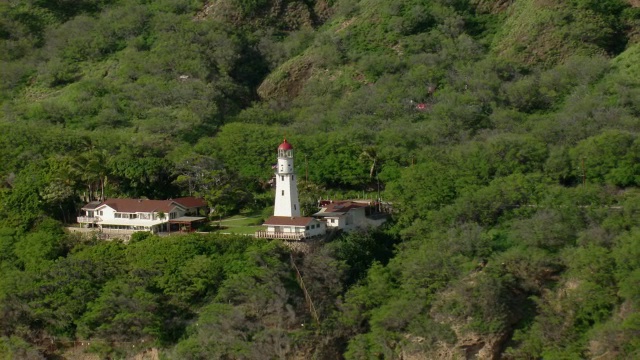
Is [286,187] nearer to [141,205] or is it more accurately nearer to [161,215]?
[161,215]

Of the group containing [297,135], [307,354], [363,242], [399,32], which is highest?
[399,32]

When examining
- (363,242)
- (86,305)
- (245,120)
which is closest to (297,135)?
(245,120)

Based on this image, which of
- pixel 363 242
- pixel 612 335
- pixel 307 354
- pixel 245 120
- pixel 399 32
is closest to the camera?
pixel 612 335

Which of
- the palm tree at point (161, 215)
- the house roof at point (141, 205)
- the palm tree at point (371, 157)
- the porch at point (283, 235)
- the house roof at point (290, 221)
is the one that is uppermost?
the palm tree at point (371, 157)

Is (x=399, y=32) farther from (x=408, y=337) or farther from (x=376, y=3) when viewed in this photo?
(x=408, y=337)

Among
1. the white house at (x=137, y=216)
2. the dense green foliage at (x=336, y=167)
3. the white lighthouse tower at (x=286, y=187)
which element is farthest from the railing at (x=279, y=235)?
the white house at (x=137, y=216)

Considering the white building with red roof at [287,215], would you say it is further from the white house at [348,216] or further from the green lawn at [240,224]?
the green lawn at [240,224]

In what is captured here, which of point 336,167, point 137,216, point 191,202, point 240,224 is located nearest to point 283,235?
point 240,224
